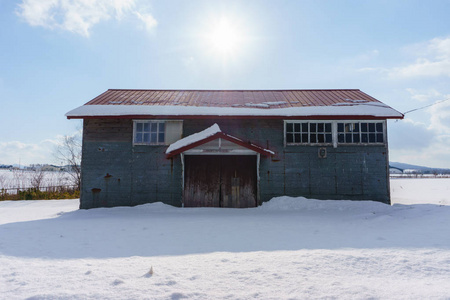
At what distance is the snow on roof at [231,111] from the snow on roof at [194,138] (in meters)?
0.61

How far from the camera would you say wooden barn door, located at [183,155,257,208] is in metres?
11.0

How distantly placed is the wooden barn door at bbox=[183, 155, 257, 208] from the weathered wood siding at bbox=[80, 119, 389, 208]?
0.37 metres

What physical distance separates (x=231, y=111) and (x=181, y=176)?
3.26 metres

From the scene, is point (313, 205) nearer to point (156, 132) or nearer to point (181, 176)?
point (181, 176)

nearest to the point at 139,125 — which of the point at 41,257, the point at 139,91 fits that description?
the point at 139,91

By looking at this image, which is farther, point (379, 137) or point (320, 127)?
point (320, 127)

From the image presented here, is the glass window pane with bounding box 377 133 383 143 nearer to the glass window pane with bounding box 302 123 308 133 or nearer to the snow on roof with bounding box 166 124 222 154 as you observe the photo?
the glass window pane with bounding box 302 123 308 133

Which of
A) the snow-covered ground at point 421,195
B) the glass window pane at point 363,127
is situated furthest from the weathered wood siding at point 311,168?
the snow-covered ground at point 421,195

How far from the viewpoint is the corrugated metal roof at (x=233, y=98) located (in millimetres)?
12055

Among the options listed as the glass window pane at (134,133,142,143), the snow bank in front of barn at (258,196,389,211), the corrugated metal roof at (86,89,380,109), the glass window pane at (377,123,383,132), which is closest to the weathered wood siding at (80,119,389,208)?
the glass window pane at (134,133,142,143)

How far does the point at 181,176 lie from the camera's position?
432 inches

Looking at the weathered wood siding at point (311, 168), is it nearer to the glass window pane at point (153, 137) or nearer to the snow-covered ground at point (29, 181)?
the glass window pane at point (153, 137)

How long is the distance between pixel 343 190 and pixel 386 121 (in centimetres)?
338

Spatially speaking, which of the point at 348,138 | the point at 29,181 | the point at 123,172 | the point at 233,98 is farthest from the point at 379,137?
the point at 29,181
